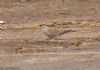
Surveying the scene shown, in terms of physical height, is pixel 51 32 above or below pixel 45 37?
above

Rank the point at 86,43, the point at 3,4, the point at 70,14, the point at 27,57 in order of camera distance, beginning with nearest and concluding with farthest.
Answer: the point at 27,57, the point at 86,43, the point at 70,14, the point at 3,4

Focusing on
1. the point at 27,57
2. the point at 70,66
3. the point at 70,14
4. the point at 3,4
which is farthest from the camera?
the point at 3,4

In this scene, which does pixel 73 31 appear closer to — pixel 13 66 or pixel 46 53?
pixel 46 53

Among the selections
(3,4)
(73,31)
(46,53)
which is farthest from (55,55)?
(3,4)

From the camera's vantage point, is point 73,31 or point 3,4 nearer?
point 73,31

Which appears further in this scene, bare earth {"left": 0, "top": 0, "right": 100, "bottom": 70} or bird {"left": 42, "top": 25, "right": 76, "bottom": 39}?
bird {"left": 42, "top": 25, "right": 76, "bottom": 39}

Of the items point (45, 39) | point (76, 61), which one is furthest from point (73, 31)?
point (76, 61)

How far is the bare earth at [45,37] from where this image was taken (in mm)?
13695

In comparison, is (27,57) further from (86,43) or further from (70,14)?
(70,14)

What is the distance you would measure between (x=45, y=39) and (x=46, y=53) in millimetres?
1935

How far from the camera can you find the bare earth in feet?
44.9

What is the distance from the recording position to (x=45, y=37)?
17.2m

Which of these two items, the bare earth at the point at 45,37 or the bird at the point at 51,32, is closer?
the bare earth at the point at 45,37

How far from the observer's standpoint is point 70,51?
15.2 m
